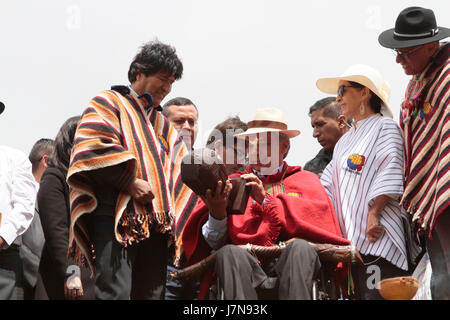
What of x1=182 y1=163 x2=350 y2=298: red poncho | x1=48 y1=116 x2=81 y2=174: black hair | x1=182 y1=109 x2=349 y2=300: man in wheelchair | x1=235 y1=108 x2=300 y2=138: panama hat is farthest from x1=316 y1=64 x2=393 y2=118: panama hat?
x1=48 y1=116 x2=81 y2=174: black hair

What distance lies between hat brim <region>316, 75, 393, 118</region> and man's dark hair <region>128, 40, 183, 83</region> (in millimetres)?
1101

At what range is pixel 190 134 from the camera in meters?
5.84

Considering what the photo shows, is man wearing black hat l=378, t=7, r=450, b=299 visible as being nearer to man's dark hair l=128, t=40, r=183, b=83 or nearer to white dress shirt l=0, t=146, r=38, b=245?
man's dark hair l=128, t=40, r=183, b=83

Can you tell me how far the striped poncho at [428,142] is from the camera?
161 inches

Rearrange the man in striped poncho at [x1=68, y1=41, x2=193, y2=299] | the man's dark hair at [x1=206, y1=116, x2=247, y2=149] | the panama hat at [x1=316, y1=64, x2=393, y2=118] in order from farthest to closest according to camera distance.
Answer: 1. the man's dark hair at [x1=206, y1=116, x2=247, y2=149]
2. the panama hat at [x1=316, y1=64, x2=393, y2=118]
3. the man in striped poncho at [x1=68, y1=41, x2=193, y2=299]

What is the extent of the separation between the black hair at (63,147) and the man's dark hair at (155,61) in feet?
2.29

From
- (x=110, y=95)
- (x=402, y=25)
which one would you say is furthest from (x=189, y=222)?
(x=402, y=25)

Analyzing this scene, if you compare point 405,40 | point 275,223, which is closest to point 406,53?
point 405,40

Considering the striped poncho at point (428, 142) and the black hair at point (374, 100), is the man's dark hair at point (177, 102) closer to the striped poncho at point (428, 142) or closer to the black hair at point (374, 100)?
the black hair at point (374, 100)

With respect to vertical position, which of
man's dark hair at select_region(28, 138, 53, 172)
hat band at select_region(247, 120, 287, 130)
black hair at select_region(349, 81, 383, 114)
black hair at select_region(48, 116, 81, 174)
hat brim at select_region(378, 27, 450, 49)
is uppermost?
hat brim at select_region(378, 27, 450, 49)

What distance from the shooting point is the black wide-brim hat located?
4438 mm

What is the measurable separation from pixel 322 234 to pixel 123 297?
1.35 m

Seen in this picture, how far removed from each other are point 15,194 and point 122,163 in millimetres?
1162
